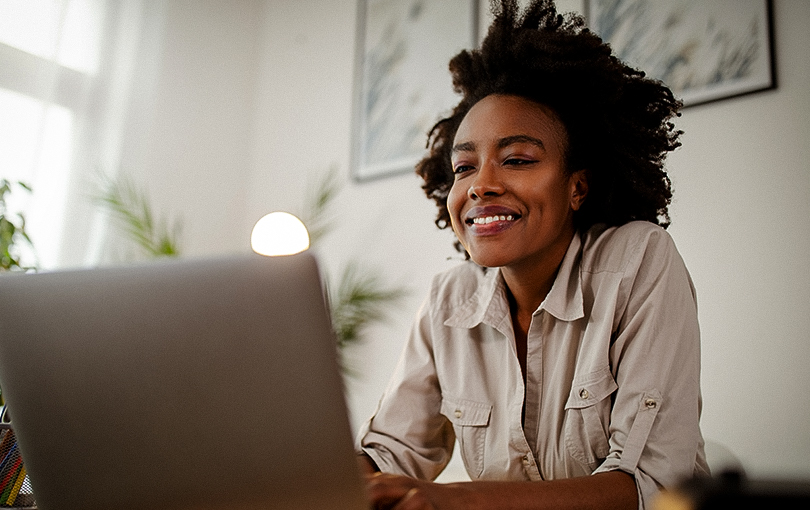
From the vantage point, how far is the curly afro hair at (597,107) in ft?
4.58

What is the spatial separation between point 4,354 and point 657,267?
99 centimetres

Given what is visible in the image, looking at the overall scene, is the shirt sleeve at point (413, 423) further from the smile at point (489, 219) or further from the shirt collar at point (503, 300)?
the smile at point (489, 219)

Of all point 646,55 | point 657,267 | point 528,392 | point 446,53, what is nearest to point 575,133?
point 657,267

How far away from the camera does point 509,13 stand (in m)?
1.53

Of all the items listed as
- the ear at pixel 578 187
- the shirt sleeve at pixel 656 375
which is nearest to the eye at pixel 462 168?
the ear at pixel 578 187

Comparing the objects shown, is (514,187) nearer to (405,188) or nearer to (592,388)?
(592,388)

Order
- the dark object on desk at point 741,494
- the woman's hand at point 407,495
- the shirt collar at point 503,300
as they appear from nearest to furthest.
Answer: the dark object on desk at point 741,494 → the woman's hand at point 407,495 → the shirt collar at point 503,300

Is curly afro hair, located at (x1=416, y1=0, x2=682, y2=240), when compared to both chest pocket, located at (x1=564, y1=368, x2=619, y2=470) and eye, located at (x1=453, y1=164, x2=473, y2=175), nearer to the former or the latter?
eye, located at (x1=453, y1=164, x2=473, y2=175)

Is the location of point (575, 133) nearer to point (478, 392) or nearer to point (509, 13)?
point (509, 13)

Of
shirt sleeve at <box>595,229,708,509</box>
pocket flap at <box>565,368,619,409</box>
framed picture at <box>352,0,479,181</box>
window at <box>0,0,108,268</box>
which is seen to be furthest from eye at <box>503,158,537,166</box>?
window at <box>0,0,108,268</box>

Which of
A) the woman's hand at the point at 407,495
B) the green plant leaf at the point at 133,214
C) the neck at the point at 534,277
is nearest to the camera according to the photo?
the woman's hand at the point at 407,495

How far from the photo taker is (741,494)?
1.00 ft

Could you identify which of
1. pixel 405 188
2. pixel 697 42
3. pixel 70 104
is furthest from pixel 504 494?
pixel 70 104

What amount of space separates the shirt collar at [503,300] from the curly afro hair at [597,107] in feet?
0.49
